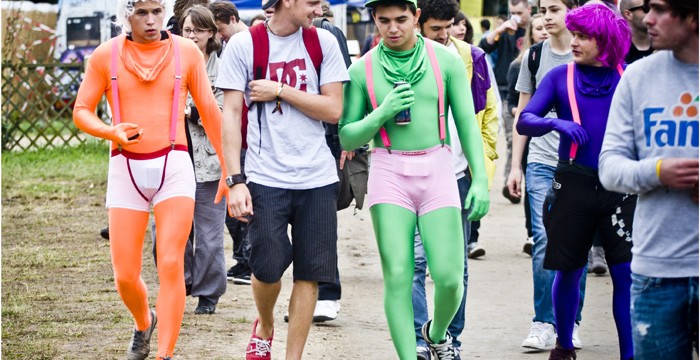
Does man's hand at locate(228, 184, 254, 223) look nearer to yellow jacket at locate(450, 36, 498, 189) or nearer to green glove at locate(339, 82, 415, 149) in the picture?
green glove at locate(339, 82, 415, 149)

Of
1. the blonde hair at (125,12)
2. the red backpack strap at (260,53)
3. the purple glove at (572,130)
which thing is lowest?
the purple glove at (572,130)

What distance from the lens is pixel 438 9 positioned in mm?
7512

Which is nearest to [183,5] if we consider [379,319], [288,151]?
[379,319]

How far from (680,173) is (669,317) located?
1.81 feet

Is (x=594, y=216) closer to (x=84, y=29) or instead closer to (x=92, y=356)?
(x=92, y=356)

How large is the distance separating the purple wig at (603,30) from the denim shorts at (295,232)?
1.49m

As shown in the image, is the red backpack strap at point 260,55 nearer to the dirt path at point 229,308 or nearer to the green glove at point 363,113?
the green glove at point 363,113

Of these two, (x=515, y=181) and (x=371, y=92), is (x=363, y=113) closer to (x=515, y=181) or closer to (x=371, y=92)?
(x=371, y=92)

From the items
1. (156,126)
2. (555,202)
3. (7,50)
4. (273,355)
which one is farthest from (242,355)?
(7,50)

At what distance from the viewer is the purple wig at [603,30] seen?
6816mm

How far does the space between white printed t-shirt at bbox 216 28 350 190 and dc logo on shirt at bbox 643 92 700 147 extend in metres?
2.30

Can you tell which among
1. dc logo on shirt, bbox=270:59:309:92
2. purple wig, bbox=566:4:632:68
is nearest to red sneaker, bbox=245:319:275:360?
dc logo on shirt, bbox=270:59:309:92

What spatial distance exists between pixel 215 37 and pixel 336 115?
247 centimetres

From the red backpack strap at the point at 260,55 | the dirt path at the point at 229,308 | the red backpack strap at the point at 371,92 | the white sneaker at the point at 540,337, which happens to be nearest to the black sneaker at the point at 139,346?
the dirt path at the point at 229,308
